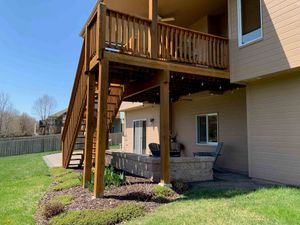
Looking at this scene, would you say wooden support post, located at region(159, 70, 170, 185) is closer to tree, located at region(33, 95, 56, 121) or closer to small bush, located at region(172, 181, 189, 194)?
small bush, located at region(172, 181, 189, 194)

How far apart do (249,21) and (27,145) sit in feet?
73.3

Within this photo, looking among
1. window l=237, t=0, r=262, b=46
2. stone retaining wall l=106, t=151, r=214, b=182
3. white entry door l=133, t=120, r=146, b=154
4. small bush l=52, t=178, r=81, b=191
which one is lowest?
small bush l=52, t=178, r=81, b=191

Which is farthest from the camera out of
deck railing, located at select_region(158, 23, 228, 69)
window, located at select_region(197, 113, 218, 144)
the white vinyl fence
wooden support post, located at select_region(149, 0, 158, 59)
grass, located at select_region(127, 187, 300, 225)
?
the white vinyl fence

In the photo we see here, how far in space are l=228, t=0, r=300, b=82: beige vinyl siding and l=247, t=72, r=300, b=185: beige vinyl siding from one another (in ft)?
1.59

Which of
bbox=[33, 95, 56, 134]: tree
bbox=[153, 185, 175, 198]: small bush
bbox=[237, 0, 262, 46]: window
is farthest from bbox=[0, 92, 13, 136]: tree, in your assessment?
bbox=[237, 0, 262, 46]: window

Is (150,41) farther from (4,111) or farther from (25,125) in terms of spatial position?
(4,111)

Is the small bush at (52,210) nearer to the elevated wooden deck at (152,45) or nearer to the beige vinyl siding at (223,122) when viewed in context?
the elevated wooden deck at (152,45)

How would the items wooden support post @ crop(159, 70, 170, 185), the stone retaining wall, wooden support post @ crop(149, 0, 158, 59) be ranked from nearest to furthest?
wooden support post @ crop(159, 70, 170, 185) → wooden support post @ crop(149, 0, 158, 59) → the stone retaining wall

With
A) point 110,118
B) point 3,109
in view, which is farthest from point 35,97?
point 110,118

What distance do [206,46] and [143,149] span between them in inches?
397

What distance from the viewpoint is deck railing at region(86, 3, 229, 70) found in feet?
22.9

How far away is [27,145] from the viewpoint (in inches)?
997

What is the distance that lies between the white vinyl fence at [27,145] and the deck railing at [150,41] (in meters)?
19.6

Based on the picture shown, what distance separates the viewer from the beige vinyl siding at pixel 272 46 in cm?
712
